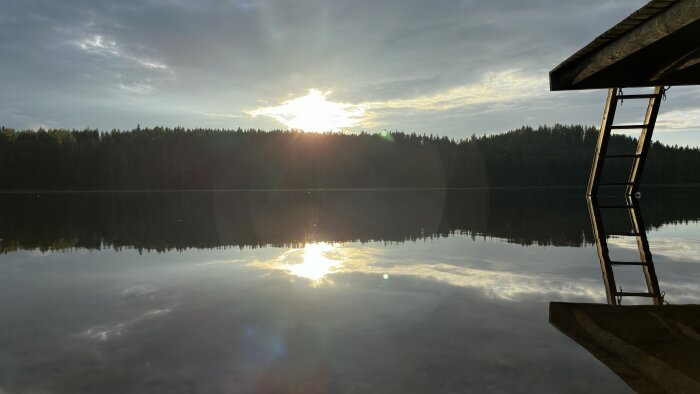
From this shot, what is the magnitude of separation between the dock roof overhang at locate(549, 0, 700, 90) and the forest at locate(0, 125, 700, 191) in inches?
5454

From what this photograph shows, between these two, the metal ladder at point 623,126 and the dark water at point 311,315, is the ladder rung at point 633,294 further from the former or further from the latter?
the metal ladder at point 623,126

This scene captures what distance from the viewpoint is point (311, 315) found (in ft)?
19.6

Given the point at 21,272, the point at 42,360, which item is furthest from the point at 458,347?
the point at 21,272

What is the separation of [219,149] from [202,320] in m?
165

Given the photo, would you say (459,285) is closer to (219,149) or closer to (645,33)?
(645,33)

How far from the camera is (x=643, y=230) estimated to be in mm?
15422

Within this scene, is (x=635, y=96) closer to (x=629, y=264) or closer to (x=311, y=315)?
(x=629, y=264)

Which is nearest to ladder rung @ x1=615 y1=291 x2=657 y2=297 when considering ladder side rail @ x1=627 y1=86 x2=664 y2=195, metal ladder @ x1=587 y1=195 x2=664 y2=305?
metal ladder @ x1=587 y1=195 x2=664 y2=305

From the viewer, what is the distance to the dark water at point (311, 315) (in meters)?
4.01

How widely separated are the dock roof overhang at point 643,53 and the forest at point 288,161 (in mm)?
138526

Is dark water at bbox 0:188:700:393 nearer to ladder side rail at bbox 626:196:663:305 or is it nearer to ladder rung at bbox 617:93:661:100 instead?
ladder side rail at bbox 626:196:663:305

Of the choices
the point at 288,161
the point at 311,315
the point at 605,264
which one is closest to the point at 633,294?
the point at 605,264

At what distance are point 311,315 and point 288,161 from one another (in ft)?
528

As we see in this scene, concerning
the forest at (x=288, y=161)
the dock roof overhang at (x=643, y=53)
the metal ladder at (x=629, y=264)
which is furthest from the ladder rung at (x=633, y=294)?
the forest at (x=288, y=161)
